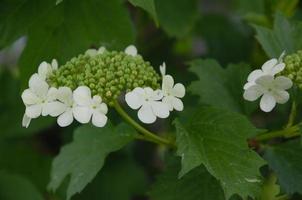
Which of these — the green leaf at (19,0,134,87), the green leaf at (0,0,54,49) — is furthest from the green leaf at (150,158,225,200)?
the green leaf at (0,0,54,49)

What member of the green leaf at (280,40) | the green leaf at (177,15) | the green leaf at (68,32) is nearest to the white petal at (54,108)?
the green leaf at (68,32)

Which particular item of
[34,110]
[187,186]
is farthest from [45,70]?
[187,186]

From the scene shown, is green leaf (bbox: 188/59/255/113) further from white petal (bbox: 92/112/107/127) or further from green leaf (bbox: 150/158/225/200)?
white petal (bbox: 92/112/107/127)

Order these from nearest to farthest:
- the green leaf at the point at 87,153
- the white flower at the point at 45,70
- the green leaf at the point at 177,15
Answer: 1. the white flower at the point at 45,70
2. the green leaf at the point at 87,153
3. the green leaf at the point at 177,15

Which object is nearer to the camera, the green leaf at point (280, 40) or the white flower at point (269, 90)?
the white flower at point (269, 90)

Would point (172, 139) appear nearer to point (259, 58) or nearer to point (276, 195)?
point (276, 195)

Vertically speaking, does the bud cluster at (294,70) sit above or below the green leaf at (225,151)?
above

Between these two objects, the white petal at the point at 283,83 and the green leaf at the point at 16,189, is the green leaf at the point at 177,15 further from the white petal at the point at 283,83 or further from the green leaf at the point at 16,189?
the white petal at the point at 283,83
